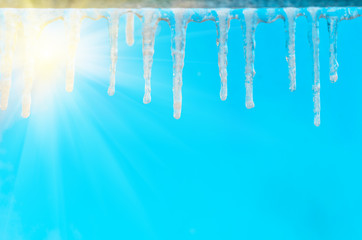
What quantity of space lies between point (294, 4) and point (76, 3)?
957 millimetres

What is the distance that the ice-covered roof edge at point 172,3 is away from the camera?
1.38 metres

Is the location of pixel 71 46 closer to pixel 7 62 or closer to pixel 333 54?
pixel 7 62

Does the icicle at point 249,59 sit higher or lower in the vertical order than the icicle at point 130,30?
lower

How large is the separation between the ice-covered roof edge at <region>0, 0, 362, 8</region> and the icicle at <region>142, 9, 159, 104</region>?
10 cm

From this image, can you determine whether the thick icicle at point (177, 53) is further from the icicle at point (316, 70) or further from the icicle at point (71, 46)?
the icicle at point (316, 70)

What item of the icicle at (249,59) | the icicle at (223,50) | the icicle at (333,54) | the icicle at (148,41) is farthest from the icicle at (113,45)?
the icicle at (333,54)

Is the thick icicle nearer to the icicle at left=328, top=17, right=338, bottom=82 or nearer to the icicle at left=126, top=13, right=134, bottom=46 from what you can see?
A: the icicle at left=126, top=13, right=134, bottom=46

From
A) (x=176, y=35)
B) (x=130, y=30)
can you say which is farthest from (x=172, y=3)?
(x=130, y=30)

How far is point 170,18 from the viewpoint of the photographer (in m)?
1.92

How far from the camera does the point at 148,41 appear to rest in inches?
89.7

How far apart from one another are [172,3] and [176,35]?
0.78 m

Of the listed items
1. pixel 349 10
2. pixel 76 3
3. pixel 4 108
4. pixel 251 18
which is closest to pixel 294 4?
pixel 349 10

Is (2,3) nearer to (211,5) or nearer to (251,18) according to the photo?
(211,5)

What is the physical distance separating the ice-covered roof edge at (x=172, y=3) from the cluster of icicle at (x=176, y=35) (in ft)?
0.20
